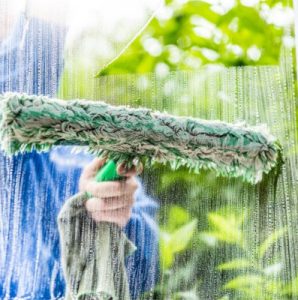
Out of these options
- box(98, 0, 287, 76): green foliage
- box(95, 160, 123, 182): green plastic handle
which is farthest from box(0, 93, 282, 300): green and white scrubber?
box(98, 0, 287, 76): green foliage

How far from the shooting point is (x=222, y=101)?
2.95ft

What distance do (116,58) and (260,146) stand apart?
31 centimetres

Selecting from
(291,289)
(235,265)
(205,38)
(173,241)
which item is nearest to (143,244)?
(173,241)

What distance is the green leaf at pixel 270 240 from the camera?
86cm

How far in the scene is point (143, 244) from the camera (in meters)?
0.85

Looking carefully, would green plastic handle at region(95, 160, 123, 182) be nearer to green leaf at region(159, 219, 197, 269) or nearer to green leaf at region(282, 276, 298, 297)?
green leaf at region(159, 219, 197, 269)

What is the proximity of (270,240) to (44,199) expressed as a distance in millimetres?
410

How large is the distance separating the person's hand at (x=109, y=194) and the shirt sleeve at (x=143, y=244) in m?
0.01

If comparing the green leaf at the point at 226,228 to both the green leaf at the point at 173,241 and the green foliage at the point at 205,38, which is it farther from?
the green foliage at the point at 205,38

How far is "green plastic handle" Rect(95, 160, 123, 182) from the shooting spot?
847 millimetres

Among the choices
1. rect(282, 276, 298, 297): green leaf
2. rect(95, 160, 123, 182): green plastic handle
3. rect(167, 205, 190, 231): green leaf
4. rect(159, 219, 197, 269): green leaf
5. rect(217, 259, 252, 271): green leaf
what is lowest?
rect(282, 276, 298, 297): green leaf

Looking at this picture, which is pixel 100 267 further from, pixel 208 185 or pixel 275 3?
pixel 275 3

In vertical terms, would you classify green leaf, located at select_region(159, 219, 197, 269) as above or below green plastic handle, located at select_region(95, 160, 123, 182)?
below

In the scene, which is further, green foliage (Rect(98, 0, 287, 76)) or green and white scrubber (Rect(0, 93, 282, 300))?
green foliage (Rect(98, 0, 287, 76))
